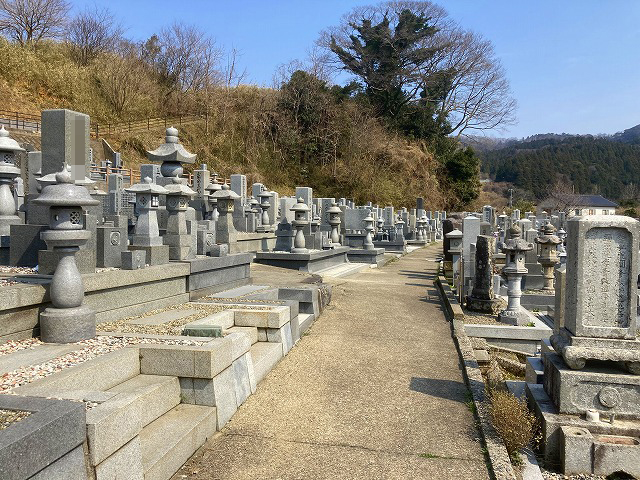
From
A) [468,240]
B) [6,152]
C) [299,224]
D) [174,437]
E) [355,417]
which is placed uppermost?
[6,152]

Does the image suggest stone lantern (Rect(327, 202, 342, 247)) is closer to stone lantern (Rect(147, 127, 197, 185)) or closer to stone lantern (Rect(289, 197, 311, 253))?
stone lantern (Rect(289, 197, 311, 253))

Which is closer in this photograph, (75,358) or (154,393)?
(154,393)

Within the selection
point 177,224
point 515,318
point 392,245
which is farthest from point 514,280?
point 392,245

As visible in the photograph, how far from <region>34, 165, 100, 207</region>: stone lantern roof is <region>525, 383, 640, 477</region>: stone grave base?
14.7 ft

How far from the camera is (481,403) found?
187 inches

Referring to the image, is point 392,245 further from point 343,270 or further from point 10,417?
point 10,417

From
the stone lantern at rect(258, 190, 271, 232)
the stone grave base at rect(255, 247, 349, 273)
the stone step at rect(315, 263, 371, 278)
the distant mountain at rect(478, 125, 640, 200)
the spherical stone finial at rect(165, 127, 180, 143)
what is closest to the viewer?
the spherical stone finial at rect(165, 127, 180, 143)

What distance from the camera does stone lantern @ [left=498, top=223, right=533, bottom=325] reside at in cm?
865

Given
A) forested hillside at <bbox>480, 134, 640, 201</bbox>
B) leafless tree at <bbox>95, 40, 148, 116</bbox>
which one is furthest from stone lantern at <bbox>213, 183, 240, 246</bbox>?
forested hillside at <bbox>480, 134, 640, 201</bbox>

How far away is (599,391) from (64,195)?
488cm

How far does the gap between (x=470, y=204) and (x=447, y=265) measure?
31.2 metres

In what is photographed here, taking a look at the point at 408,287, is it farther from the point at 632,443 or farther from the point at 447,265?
the point at 632,443

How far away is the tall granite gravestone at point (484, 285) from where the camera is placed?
31.0 ft

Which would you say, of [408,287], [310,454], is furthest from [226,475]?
[408,287]
